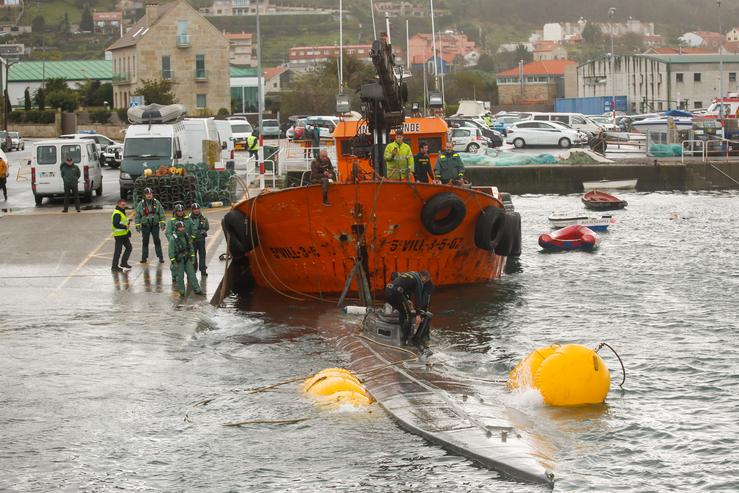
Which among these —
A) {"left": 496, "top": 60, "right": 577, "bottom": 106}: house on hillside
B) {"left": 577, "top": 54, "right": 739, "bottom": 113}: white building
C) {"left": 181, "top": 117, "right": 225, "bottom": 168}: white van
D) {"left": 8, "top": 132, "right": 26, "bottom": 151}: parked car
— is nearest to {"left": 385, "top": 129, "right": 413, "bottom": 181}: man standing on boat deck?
{"left": 181, "top": 117, "right": 225, "bottom": 168}: white van

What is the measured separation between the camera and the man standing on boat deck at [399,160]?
23.0m

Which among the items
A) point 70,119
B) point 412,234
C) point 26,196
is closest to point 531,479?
point 412,234

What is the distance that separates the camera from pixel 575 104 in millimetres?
107938

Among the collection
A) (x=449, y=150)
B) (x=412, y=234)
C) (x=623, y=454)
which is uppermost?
(x=449, y=150)

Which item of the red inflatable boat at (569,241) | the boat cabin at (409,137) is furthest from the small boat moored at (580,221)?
the boat cabin at (409,137)

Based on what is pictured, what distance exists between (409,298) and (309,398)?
321 cm

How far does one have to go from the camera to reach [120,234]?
23047mm

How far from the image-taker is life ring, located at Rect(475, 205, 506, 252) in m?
22.9

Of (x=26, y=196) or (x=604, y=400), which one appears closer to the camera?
(x=604, y=400)

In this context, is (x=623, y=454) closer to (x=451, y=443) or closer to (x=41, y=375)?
(x=451, y=443)

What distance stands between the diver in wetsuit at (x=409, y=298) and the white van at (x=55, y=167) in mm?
17140

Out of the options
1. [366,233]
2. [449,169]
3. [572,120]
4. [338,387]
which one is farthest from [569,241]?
[572,120]

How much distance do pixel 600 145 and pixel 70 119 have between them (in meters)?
42.4

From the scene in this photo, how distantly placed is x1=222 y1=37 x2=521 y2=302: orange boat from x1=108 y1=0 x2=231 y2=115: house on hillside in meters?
66.9
